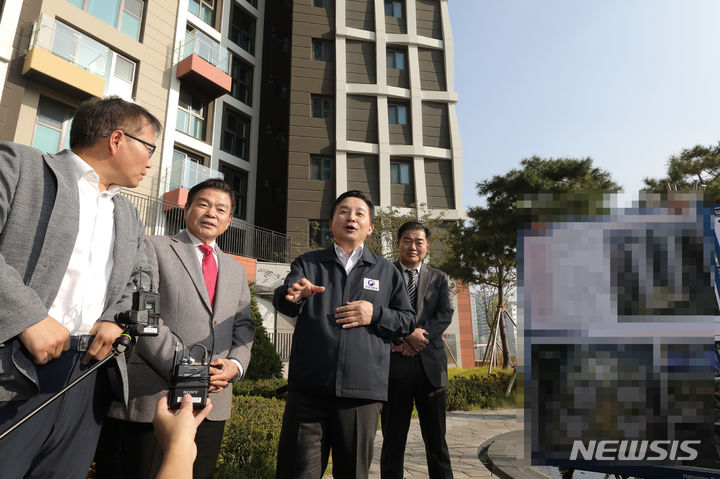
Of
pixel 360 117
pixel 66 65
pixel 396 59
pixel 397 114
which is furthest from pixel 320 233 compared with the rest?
pixel 66 65

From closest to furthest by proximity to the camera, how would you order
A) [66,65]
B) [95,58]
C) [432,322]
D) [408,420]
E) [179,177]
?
[408,420] < [432,322] < [66,65] < [95,58] < [179,177]

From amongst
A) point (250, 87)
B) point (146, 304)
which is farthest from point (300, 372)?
point (250, 87)

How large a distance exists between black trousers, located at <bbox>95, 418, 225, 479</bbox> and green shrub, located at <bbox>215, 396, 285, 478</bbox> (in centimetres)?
191

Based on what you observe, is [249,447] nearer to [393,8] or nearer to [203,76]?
[203,76]

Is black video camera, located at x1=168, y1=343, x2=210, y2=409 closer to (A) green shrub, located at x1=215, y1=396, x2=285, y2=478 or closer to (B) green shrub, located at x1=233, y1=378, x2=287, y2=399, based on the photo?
(A) green shrub, located at x1=215, y1=396, x2=285, y2=478

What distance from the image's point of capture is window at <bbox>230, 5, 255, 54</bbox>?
2166cm

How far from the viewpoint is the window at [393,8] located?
2278 cm

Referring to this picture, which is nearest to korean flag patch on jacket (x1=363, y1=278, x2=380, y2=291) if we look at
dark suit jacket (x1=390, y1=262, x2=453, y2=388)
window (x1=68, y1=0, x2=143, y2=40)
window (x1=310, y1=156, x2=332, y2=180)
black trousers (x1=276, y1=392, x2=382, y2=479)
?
black trousers (x1=276, y1=392, x2=382, y2=479)

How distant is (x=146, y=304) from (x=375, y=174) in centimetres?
1946

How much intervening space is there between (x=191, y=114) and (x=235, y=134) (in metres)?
2.94

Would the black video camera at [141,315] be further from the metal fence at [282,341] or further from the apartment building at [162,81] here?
the metal fence at [282,341]

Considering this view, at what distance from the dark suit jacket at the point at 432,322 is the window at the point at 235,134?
18134 millimetres

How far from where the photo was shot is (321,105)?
21703 mm

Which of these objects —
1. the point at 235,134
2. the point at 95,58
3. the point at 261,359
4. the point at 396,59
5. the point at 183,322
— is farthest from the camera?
the point at 396,59
